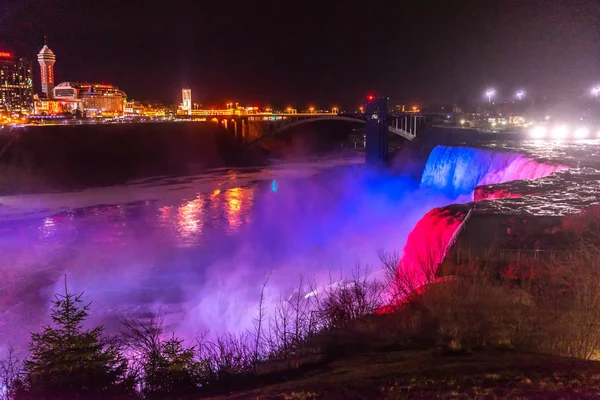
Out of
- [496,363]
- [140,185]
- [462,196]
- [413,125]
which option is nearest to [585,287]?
[496,363]

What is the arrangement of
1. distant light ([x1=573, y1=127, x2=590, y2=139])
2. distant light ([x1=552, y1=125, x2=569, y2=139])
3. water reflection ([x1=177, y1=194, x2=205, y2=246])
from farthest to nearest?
1. distant light ([x1=573, y1=127, x2=590, y2=139])
2. distant light ([x1=552, y1=125, x2=569, y2=139])
3. water reflection ([x1=177, y1=194, x2=205, y2=246])

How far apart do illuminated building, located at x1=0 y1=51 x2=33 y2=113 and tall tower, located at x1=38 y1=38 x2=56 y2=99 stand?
383 inches

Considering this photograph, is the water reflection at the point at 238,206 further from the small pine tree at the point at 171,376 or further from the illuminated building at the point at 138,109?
the illuminated building at the point at 138,109

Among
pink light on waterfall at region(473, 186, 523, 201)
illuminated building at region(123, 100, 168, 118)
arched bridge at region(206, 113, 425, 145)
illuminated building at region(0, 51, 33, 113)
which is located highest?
illuminated building at region(0, 51, 33, 113)

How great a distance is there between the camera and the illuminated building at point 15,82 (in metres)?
115

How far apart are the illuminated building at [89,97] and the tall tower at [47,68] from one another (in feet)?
10.8

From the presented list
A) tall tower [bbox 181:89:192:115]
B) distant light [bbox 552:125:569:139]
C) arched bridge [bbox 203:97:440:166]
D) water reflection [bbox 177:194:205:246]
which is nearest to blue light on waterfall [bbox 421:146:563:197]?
distant light [bbox 552:125:569:139]

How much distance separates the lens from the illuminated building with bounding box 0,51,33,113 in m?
115

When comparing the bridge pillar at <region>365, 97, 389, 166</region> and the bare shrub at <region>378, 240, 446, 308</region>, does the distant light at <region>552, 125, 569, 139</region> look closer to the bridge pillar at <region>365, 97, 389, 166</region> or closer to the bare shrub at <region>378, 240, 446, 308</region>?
the bridge pillar at <region>365, 97, 389, 166</region>

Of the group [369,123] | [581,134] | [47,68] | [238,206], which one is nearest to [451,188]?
[238,206]

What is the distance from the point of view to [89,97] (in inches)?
4035

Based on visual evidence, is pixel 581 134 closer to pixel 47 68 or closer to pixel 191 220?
pixel 191 220

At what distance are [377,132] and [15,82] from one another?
10299 centimetres

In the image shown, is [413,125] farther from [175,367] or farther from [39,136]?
[175,367]
